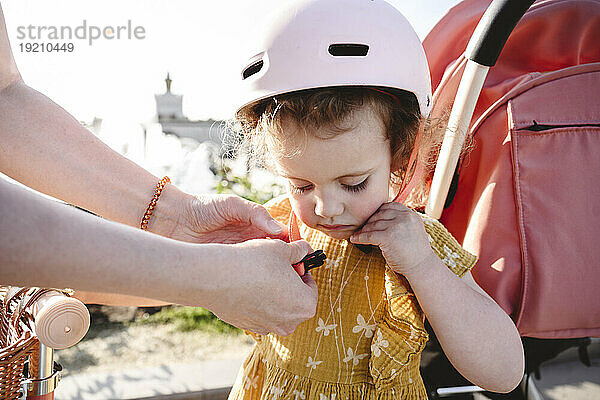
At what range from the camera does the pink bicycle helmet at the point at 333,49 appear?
959 millimetres

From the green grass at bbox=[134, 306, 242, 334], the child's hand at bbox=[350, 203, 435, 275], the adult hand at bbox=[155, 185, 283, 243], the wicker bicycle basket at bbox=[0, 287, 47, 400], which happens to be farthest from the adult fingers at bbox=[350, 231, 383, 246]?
the green grass at bbox=[134, 306, 242, 334]

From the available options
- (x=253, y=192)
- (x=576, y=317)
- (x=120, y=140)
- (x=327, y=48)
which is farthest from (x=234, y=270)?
(x=120, y=140)

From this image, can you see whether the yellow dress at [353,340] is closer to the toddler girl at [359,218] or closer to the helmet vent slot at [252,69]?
the toddler girl at [359,218]

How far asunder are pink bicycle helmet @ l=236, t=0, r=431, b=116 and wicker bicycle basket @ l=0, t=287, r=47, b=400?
0.56m

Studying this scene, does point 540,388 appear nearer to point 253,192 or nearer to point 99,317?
point 253,192

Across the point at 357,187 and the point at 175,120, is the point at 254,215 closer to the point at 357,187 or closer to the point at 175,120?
the point at 357,187

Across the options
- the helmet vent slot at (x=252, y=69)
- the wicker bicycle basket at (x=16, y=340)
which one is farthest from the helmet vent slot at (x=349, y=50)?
the wicker bicycle basket at (x=16, y=340)

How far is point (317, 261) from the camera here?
3.46ft

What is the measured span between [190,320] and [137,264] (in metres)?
2.91

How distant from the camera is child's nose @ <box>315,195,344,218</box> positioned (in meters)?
1.03

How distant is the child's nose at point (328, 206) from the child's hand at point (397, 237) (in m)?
0.09

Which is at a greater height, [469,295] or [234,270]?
[234,270]

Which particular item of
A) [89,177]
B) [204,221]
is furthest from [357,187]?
[89,177]

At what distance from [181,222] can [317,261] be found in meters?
0.38
